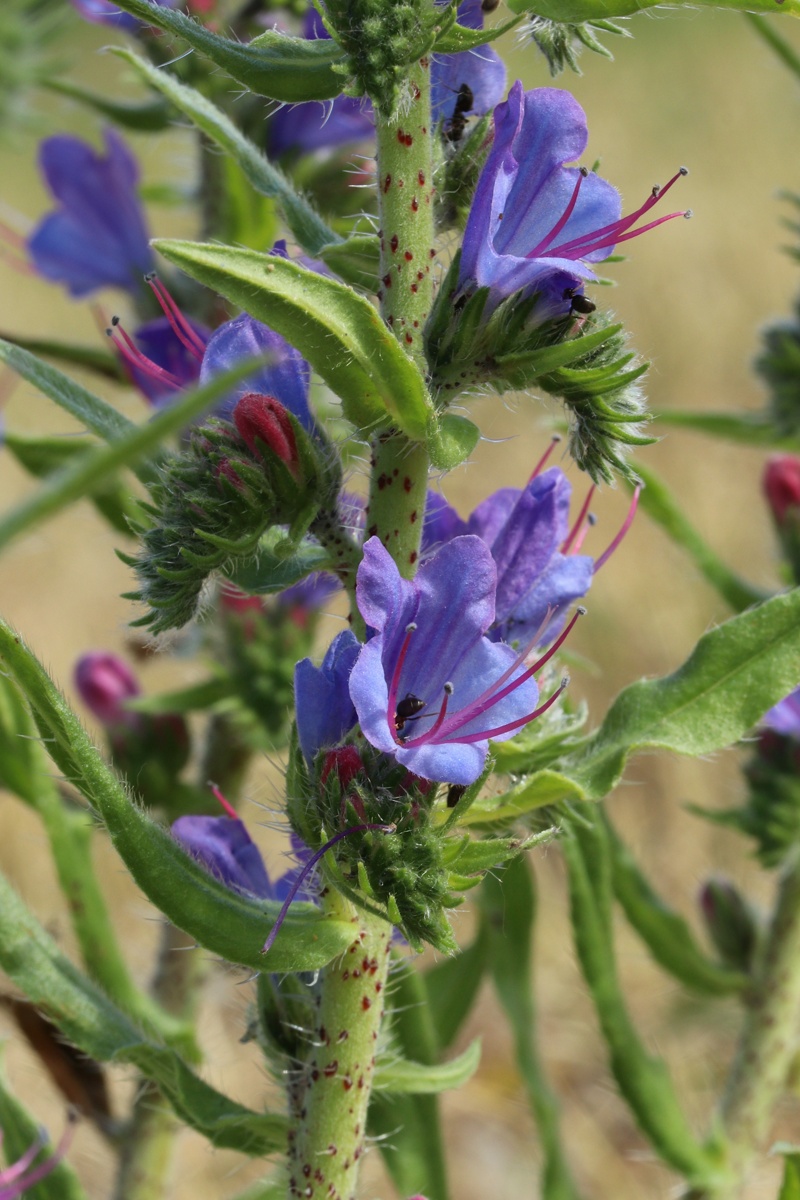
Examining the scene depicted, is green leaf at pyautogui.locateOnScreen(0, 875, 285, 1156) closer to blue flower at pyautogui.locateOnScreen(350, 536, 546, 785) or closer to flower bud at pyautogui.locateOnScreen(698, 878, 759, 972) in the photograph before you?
blue flower at pyautogui.locateOnScreen(350, 536, 546, 785)

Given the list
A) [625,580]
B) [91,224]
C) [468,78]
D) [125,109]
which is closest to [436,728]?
[468,78]

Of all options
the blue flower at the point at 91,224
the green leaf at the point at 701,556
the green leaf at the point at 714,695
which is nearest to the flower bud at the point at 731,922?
the green leaf at the point at 701,556

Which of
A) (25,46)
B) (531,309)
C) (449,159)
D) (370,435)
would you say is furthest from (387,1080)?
(25,46)

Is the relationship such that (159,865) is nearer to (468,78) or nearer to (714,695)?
(714,695)

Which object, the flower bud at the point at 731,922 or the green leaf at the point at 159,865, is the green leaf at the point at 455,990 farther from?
the green leaf at the point at 159,865

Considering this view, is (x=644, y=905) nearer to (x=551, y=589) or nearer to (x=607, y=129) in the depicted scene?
(x=551, y=589)

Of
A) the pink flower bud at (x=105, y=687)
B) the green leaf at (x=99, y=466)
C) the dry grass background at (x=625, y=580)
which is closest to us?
the green leaf at (x=99, y=466)
